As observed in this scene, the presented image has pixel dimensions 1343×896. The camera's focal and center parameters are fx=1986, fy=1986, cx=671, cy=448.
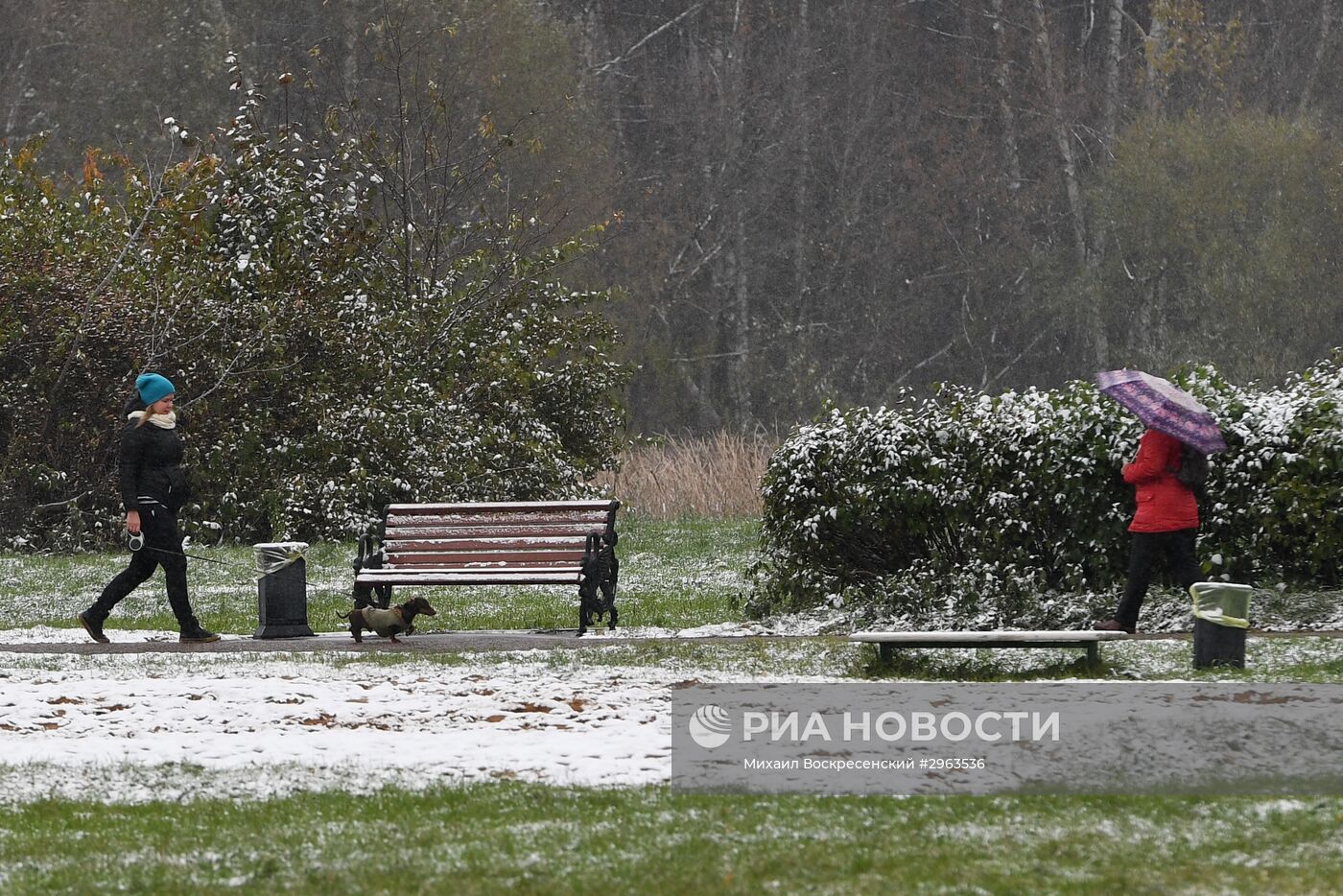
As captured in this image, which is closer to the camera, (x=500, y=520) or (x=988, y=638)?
(x=988, y=638)

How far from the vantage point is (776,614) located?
41.5ft

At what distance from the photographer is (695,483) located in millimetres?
25297

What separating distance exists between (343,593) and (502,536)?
3146mm

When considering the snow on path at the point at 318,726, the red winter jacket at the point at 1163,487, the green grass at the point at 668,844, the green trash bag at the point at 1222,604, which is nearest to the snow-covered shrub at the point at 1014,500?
the red winter jacket at the point at 1163,487

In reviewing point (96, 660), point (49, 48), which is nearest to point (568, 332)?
point (96, 660)

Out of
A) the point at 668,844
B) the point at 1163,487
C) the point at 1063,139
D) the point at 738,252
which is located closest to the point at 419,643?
the point at 1163,487

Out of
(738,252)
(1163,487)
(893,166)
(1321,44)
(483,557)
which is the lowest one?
(483,557)

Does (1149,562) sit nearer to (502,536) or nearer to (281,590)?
(502,536)

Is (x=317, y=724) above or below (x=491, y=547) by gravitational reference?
below

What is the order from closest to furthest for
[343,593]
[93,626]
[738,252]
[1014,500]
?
1. [1014,500]
2. [93,626]
3. [343,593]
4. [738,252]

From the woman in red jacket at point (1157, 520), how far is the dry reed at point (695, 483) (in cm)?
1365

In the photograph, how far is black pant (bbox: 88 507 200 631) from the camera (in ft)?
38.0

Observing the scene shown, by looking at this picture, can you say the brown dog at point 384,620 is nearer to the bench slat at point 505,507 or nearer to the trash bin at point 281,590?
the trash bin at point 281,590

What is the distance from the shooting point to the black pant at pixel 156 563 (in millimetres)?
11586
